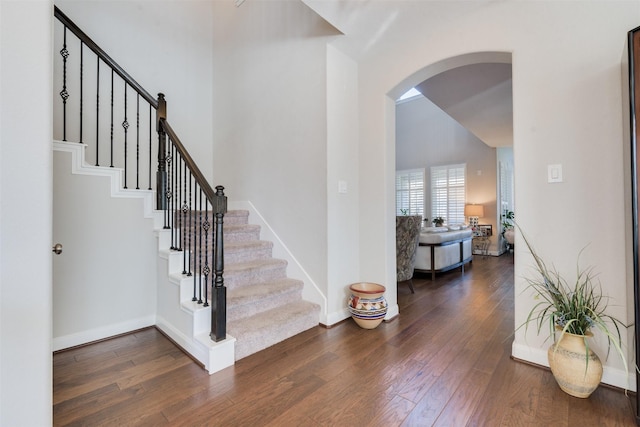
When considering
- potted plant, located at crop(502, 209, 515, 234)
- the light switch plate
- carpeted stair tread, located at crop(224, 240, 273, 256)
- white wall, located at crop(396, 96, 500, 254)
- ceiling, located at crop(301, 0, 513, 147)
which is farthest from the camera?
white wall, located at crop(396, 96, 500, 254)

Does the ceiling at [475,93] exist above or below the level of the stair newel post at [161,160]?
above

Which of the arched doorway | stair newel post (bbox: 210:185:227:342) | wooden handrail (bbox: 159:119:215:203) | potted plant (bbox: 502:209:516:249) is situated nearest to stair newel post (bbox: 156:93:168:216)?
wooden handrail (bbox: 159:119:215:203)

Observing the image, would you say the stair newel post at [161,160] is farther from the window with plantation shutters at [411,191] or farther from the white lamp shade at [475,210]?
the window with plantation shutters at [411,191]

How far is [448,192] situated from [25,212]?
873cm

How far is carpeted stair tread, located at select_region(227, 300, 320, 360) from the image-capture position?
2.10m

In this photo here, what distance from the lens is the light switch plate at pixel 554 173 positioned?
73.5 inches

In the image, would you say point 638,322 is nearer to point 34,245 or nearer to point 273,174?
point 34,245

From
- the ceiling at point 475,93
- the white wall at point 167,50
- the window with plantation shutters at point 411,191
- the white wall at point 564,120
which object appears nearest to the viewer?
the white wall at point 564,120

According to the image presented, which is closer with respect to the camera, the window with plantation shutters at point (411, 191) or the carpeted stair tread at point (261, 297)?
the carpeted stair tread at point (261, 297)

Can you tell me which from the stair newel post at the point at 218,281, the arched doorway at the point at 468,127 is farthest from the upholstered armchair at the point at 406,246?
the stair newel post at the point at 218,281

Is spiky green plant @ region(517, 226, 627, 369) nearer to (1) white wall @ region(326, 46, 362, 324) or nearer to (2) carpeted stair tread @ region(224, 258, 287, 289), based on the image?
(1) white wall @ region(326, 46, 362, 324)

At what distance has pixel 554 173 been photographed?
1886mm

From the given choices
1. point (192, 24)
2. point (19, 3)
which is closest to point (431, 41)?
point (19, 3)

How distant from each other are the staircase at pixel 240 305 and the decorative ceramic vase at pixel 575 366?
1694 millimetres
